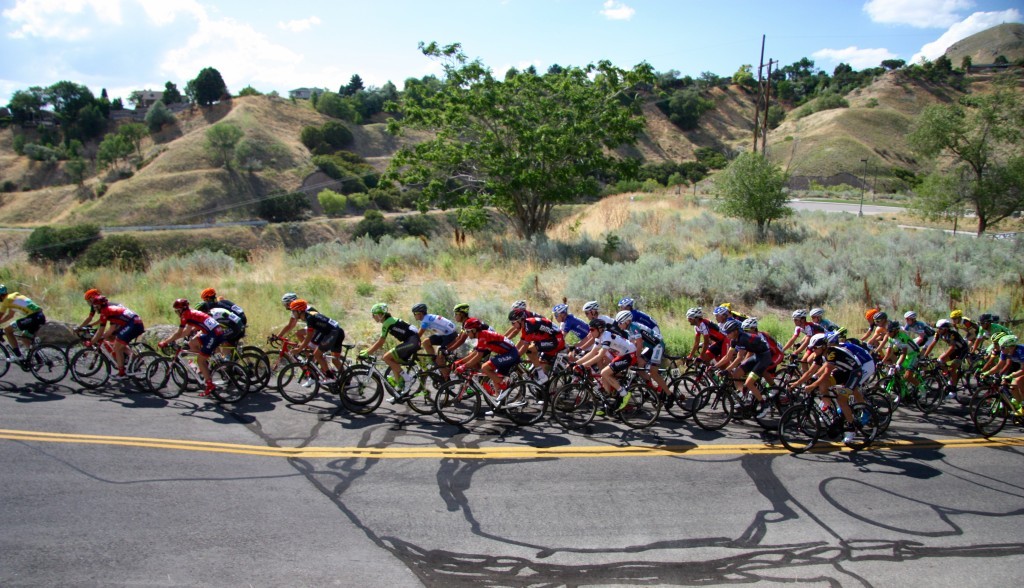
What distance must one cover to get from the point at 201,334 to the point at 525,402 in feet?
17.1

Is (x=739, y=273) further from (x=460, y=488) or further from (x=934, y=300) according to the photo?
(x=460, y=488)

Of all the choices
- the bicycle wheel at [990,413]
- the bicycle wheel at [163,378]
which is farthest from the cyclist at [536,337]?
the bicycle wheel at [990,413]

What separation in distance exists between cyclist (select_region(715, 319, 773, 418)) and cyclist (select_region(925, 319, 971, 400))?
3.43 meters

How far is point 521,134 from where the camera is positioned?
860 inches

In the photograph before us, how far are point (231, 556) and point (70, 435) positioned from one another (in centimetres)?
418

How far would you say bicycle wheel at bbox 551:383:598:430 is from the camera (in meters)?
8.82

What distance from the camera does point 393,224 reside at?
5341cm

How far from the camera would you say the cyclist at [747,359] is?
28.2ft

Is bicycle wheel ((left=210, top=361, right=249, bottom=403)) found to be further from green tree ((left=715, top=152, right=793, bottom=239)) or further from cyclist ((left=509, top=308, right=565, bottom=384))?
green tree ((left=715, top=152, right=793, bottom=239))

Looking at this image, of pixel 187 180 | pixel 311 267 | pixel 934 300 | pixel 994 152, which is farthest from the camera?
pixel 187 180

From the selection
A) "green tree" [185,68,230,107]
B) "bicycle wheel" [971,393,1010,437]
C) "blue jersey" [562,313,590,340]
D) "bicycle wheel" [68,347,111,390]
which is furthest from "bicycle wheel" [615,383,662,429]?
"green tree" [185,68,230,107]

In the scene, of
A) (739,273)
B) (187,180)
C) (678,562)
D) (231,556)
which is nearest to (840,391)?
(678,562)

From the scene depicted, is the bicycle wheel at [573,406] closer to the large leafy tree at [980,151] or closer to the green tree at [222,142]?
the large leafy tree at [980,151]

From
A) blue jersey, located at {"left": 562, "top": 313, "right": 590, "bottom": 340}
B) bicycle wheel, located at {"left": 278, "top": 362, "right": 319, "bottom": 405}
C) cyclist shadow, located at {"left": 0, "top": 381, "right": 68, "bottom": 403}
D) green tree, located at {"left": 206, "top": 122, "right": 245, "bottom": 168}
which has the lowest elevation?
cyclist shadow, located at {"left": 0, "top": 381, "right": 68, "bottom": 403}
